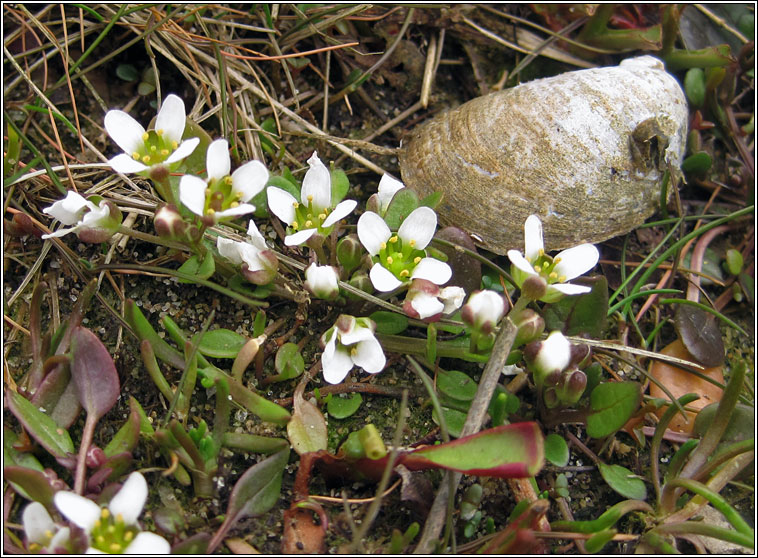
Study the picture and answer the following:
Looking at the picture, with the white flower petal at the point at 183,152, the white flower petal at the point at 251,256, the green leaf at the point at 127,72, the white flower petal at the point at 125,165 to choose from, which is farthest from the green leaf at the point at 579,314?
the green leaf at the point at 127,72

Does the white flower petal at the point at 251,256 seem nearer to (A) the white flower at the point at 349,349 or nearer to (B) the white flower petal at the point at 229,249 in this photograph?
(B) the white flower petal at the point at 229,249

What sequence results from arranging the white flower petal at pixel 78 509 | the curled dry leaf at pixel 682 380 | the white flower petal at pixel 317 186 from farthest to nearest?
the curled dry leaf at pixel 682 380 → the white flower petal at pixel 317 186 → the white flower petal at pixel 78 509

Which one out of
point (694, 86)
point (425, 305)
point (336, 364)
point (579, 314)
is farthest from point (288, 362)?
point (694, 86)

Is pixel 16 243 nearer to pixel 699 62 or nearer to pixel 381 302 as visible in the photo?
pixel 381 302

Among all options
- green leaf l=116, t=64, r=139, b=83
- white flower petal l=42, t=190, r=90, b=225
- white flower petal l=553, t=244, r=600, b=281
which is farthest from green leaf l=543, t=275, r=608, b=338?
green leaf l=116, t=64, r=139, b=83

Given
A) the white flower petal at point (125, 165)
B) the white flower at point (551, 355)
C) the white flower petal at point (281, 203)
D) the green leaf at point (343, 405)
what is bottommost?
the green leaf at point (343, 405)

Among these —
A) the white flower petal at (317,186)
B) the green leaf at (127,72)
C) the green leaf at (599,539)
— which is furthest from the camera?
the green leaf at (127,72)

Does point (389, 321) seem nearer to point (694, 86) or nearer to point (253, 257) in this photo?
point (253, 257)
